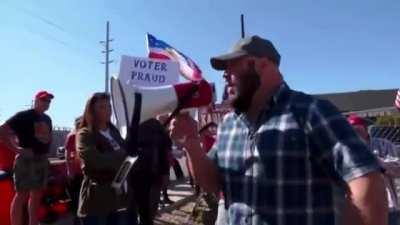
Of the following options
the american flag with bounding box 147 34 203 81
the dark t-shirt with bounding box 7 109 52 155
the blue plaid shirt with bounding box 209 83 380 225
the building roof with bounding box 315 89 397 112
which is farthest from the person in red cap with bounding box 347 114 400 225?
the building roof with bounding box 315 89 397 112

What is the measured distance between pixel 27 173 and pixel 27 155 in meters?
0.20

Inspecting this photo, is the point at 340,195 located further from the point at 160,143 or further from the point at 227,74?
the point at 160,143

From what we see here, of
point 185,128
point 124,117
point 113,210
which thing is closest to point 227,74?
point 185,128

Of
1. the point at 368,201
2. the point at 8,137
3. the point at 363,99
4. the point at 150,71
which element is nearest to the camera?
the point at 368,201

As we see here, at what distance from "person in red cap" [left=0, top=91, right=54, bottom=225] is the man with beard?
3.52m

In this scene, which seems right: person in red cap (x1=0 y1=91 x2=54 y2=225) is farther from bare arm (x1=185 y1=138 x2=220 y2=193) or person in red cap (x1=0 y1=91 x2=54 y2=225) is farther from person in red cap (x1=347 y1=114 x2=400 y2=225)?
bare arm (x1=185 y1=138 x2=220 y2=193)

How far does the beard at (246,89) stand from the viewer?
222 cm

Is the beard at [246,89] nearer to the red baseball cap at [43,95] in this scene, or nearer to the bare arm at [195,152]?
the bare arm at [195,152]

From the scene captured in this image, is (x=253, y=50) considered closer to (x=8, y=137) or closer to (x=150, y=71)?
(x=150, y=71)

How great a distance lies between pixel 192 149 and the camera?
2.36 meters

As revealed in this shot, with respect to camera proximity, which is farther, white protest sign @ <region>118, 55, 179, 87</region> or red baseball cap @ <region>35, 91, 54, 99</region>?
red baseball cap @ <region>35, 91, 54, 99</region>

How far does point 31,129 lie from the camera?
5.47m

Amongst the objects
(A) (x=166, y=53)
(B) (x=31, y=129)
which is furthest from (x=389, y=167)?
(A) (x=166, y=53)

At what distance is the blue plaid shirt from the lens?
1930 millimetres
